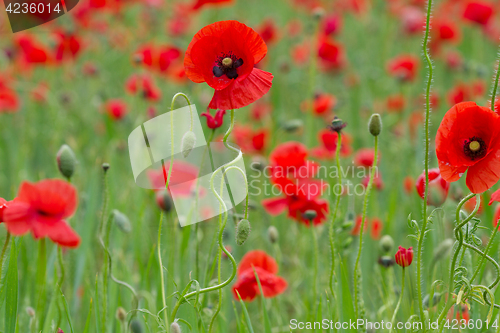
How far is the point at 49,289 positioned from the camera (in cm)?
153

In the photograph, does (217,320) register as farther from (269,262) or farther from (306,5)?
(306,5)

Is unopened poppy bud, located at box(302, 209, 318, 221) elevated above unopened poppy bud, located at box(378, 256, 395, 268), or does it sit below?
above

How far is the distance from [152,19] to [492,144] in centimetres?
351

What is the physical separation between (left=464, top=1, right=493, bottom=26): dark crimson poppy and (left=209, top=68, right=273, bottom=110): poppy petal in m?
3.06

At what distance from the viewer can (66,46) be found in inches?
121

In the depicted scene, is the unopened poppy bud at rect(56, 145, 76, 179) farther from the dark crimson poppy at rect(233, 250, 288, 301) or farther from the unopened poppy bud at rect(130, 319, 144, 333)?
the dark crimson poppy at rect(233, 250, 288, 301)

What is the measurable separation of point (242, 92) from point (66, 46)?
2464 mm

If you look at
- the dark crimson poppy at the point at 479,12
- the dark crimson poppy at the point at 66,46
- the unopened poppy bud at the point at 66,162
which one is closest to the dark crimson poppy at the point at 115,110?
the dark crimson poppy at the point at 66,46

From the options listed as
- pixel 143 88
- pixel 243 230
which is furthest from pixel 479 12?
pixel 243 230

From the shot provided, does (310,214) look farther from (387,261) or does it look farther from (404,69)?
(404,69)

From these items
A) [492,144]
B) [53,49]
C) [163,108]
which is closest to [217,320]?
[492,144]

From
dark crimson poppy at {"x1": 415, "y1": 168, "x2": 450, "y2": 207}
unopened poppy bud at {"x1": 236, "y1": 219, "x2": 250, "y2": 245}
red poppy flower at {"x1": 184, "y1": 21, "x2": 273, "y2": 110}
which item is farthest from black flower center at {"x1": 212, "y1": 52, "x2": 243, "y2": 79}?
dark crimson poppy at {"x1": 415, "y1": 168, "x2": 450, "y2": 207}

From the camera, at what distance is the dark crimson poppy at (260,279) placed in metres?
1.34

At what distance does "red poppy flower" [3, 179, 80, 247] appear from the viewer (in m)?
0.90
